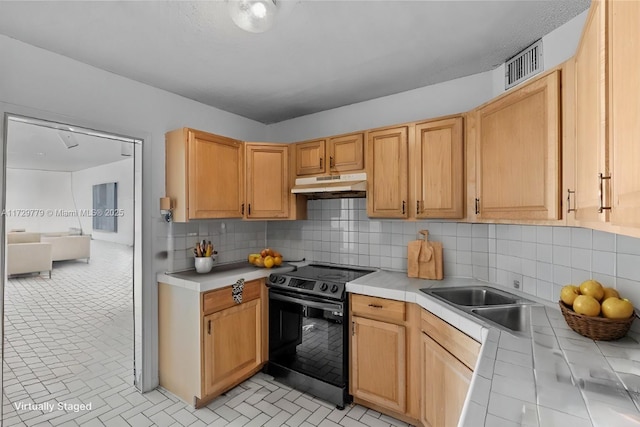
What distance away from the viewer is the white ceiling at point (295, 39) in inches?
60.2

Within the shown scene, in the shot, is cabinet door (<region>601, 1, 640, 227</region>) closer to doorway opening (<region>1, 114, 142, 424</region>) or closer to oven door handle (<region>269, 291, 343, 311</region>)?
oven door handle (<region>269, 291, 343, 311</region>)

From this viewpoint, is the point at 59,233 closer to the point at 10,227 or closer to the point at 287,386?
the point at 10,227

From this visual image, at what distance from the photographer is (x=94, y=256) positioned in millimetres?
2283

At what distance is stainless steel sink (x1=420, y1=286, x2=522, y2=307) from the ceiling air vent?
4.69ft

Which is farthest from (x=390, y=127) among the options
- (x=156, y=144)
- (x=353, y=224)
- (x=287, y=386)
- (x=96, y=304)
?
(x=96, y=304)

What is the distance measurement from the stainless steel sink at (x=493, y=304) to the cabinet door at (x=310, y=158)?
4.58 ft

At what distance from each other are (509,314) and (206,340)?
206 centimetres

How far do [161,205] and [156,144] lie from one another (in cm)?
51

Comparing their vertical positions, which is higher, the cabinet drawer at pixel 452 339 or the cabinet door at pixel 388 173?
the cabinet door at pixel 388 173

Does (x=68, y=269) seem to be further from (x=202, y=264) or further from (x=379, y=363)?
(x=379, y=363)

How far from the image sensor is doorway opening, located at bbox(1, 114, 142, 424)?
1.83 m

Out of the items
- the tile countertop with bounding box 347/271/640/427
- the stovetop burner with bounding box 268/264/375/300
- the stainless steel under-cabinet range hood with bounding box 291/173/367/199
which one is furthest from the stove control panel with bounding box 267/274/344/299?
the tile countertop with bounding box 347/271/640/427

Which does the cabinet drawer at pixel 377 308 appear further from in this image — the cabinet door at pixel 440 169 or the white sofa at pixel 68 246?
the white sofa at pixel 68 246

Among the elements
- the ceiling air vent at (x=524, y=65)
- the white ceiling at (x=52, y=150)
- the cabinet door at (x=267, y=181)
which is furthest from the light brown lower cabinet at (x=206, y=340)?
the ceiling air vent at (x=524, y=65)
